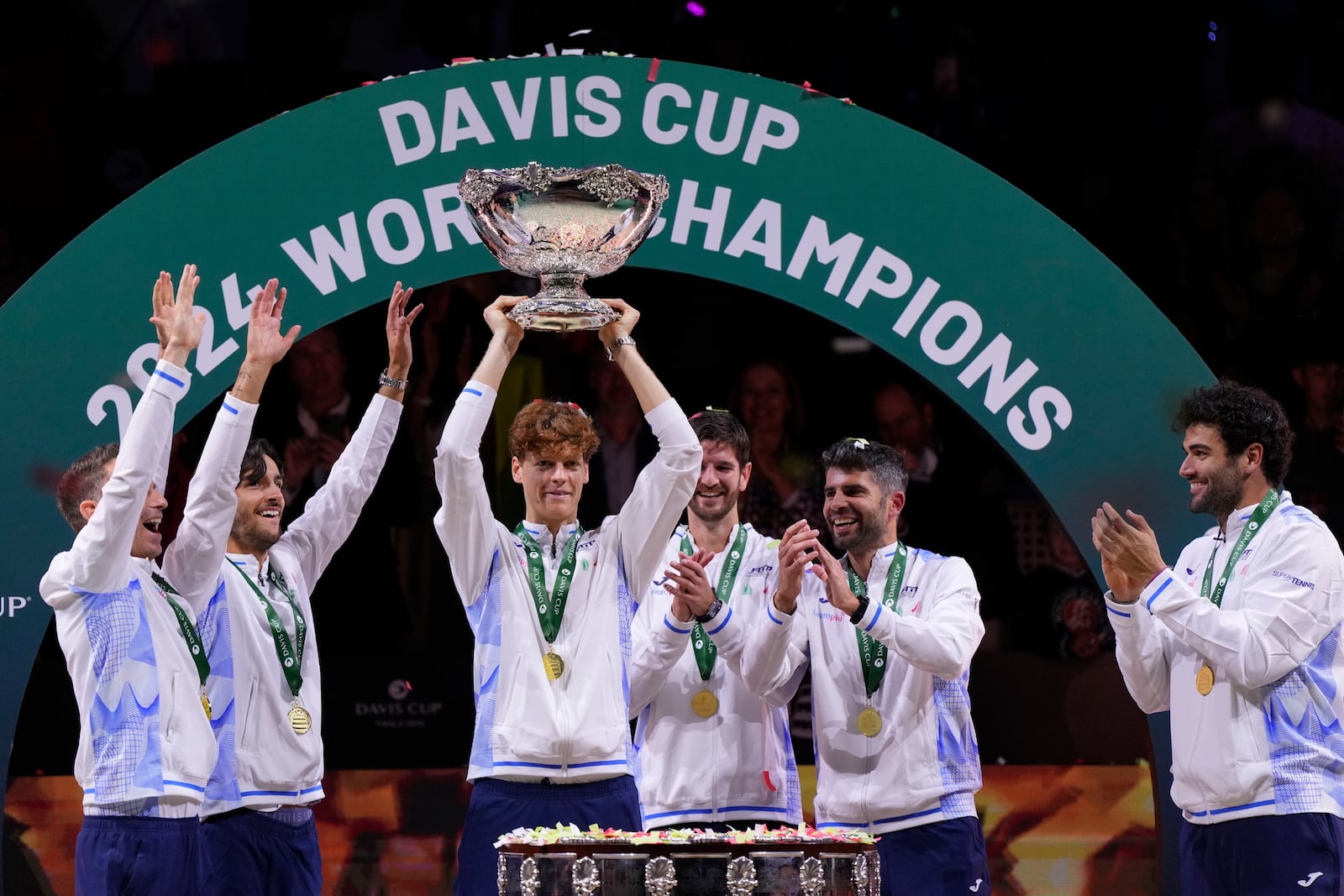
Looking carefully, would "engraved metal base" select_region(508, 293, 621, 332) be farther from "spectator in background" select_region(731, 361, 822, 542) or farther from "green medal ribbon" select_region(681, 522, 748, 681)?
"spectator in background" select_region(731, 361, 822, 542)

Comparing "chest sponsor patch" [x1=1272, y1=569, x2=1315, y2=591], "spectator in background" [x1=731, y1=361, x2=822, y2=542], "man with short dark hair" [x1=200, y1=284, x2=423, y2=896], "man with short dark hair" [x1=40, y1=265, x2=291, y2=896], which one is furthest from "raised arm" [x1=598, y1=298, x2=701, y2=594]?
"spectator in background" [x1=731, y1=361, x2=822, y2=542]

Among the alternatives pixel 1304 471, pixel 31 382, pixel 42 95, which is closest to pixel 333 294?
pixel 31 382

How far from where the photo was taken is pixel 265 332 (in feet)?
16.6

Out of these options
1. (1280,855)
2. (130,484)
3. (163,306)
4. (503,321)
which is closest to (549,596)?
(503,321)

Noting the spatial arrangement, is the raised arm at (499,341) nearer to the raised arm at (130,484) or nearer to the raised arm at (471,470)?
the raised arm at (471,470)

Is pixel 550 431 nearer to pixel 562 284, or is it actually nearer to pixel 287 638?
pixel 562 284

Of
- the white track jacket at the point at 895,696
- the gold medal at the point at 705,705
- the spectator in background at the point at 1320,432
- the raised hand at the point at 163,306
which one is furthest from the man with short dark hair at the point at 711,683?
the spectator in background at the point at 1320,432

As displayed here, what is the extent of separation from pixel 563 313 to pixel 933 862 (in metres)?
2.19

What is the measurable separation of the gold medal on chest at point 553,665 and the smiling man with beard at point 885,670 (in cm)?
70

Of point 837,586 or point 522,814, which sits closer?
point 522,814

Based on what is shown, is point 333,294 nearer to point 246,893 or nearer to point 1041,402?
point 246,893

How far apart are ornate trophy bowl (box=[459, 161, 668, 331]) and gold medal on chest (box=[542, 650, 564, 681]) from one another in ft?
3.40

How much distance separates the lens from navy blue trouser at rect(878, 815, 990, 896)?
5379mm

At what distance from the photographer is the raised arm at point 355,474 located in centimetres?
560
